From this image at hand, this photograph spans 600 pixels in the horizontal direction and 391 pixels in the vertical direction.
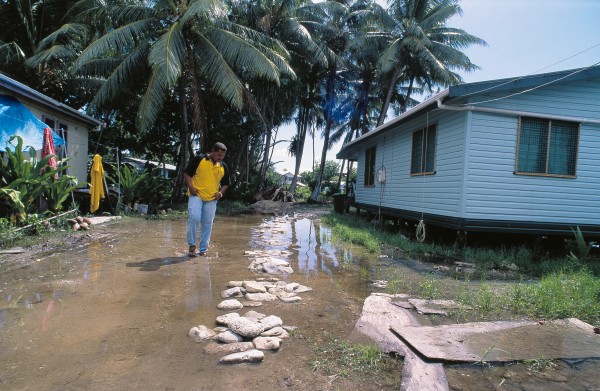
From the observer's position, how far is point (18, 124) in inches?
341

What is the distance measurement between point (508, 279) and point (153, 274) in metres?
5.11

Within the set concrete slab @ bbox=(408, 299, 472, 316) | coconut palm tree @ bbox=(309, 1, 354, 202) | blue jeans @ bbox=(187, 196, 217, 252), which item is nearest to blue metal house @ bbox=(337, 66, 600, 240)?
concrete slab @ bbox=(408, 299, 472, 316)

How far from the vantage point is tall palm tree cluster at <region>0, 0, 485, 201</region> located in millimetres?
13086

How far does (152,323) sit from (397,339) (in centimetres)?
210

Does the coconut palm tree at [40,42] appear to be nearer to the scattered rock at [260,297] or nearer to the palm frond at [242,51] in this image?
the palm frond at [242,51]

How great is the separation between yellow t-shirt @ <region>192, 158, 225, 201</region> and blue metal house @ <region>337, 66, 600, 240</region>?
4.62 metres

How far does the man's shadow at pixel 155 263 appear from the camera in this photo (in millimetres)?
4887

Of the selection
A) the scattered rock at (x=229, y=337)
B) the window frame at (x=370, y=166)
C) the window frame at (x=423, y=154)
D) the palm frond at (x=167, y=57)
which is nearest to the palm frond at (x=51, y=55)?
the palm frond at (x=167, y=57)

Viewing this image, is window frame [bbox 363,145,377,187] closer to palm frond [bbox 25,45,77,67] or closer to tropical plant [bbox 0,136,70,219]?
tropical plant [bbox 0,136,70,219]

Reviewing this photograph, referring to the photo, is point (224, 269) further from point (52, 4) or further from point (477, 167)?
point (52, 4)

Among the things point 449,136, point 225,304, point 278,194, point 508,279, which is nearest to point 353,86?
point 278,194

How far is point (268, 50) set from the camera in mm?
14992

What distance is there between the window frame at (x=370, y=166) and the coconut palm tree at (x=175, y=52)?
4728 mm

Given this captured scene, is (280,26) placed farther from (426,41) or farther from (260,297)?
(260,297)
